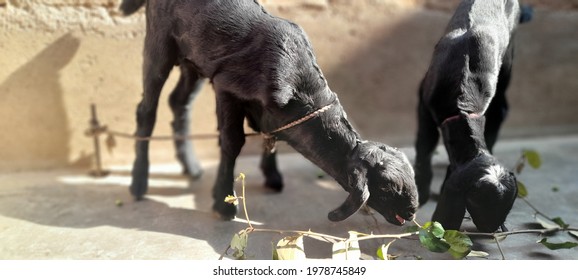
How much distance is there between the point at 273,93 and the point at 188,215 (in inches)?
39.0

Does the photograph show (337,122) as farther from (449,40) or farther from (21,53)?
(21,53)

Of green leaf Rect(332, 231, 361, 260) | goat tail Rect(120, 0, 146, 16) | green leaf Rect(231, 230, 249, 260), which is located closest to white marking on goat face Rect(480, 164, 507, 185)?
green leaf Rect(332, 231, 361, 260)

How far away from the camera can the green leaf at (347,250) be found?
240 cm

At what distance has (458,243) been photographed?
2.40 m

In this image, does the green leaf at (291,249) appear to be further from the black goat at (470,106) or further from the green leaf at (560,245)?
the green leaf at (560,245)

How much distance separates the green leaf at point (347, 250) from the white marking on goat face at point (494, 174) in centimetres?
64

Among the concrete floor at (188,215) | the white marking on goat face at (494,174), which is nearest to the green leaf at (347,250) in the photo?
the concrete floor at (188,215)

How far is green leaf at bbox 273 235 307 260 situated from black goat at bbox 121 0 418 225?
0.21 m

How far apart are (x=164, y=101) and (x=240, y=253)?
1696 millimetres

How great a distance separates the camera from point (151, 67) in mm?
3027

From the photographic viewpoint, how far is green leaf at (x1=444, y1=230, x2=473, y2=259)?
239 centimetres

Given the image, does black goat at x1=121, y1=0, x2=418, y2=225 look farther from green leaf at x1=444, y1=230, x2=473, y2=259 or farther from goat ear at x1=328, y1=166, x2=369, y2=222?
green leaf at x1=444, y1=230, x2=473, y2=259

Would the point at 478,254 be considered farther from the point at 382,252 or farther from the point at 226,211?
the point at 226,211

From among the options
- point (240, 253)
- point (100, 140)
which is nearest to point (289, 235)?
point (240, 253)
